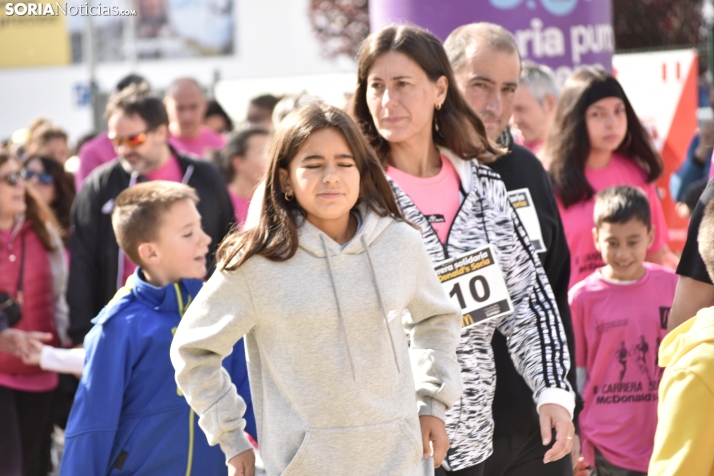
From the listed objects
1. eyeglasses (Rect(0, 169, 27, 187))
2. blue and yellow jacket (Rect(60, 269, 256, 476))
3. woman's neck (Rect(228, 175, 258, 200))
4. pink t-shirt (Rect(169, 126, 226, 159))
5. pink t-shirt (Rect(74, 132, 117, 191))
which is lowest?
blue and yellow jacket (Rect(60, 269, 256, 476))

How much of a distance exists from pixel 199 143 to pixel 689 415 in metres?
7.47

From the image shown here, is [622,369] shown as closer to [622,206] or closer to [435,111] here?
[622,206]

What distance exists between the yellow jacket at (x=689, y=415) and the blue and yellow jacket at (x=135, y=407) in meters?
1.76

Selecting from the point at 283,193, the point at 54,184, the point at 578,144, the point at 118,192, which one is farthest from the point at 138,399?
the point at 54,184

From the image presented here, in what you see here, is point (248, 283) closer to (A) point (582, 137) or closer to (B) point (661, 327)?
(B) point (661, 327)

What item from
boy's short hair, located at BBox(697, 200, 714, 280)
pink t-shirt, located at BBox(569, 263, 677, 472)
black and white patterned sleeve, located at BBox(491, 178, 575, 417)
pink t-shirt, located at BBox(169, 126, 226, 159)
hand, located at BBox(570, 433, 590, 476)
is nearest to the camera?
boy's short hair, located at BBox(697, 200, 714, 280)

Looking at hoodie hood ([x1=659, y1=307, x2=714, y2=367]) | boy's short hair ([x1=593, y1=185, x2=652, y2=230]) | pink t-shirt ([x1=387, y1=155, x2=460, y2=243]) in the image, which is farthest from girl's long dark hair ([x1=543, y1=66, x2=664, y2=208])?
hoodie hood ([x1=659, y1=307, x2=714, y2=367])

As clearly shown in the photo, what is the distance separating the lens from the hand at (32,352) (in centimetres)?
474

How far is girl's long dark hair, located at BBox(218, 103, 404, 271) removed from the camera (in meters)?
2.72

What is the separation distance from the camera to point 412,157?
3338mm

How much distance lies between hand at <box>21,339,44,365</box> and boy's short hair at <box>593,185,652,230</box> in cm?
261

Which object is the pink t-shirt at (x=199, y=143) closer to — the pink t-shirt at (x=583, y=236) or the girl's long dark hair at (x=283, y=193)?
the pink t-shirt at (x=583, y=236)

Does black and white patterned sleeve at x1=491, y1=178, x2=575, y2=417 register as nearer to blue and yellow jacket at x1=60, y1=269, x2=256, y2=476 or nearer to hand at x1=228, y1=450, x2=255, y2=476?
hand at x1=228, y1=450, x2=255, y2=476

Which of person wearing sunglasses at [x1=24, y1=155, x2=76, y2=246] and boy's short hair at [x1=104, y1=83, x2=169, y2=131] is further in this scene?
person wearing sunglasses at [x1=24, y1=155, x2=76, y2=246]
